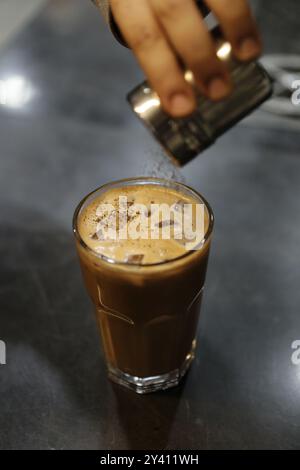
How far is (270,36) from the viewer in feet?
8.09

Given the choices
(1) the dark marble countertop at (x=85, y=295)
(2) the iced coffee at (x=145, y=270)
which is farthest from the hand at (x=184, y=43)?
(1) the dark marble countertop at (x=85, y=295)

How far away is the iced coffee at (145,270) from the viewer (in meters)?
0.90

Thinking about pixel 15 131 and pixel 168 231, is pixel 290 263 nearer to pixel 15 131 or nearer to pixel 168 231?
pixel 168 231

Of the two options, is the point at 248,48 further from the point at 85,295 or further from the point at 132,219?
the point at 85,295

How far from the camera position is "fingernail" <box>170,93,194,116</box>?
0.68m

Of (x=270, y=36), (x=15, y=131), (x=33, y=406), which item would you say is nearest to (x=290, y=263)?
(x=33, y=406)

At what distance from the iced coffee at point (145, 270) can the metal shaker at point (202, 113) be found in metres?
0.17

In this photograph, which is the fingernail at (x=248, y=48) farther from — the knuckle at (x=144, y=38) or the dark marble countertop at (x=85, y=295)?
the dark marble countertop at (x=85, y=295)

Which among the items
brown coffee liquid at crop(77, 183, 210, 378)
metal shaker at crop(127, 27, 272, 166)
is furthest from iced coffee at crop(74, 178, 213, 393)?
metal shaker at crop(127, 27, 272, 166)

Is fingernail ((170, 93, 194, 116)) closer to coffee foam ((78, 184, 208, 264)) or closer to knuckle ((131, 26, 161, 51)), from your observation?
knuckle ((131, 26, 161, 51))

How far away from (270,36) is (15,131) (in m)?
1.41

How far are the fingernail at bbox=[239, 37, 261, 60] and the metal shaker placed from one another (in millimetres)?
97

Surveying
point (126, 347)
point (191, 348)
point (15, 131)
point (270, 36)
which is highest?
point (15, 131)

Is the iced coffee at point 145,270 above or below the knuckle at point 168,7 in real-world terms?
below
